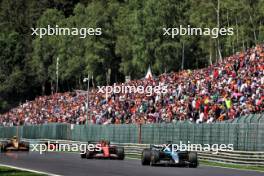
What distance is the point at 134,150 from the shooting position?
132ft

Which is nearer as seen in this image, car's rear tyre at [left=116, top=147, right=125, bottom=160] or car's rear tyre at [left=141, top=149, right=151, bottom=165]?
car's rear tyre at [left=141, top=149, right=151, bottom=165]

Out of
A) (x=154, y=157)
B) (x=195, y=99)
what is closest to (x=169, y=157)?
(x=154, y=157)

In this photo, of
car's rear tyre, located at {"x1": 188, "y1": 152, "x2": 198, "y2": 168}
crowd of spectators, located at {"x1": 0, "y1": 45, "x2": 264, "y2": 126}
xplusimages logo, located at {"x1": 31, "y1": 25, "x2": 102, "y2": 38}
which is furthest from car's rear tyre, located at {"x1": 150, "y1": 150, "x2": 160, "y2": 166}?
xplusimages logo, located at {"x1": 31, "y1": 25, "x2": 102, "y2": 38}

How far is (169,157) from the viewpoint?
2798cm

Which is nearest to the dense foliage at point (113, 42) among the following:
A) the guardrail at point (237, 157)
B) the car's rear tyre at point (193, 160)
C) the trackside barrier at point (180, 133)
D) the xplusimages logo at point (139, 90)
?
the xplusimages logo at point (139, 90)

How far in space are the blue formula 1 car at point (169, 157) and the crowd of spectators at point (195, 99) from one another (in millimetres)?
4299

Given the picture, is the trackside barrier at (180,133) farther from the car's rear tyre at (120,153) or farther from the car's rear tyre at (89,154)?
the car's rear tyre at (89,154)

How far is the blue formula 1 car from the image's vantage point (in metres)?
27.8

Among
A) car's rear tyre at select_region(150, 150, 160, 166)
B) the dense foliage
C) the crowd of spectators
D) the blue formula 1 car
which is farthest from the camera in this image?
the dense foliage

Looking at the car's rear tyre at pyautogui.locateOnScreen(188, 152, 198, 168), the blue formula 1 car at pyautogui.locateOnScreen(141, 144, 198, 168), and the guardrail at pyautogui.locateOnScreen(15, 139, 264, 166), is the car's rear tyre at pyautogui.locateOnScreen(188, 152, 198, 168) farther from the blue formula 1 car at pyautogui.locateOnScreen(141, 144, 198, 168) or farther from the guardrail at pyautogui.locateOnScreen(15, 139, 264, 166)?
the guardrail at pyautogui.locateOnScreen(15, 139, 264, 166)

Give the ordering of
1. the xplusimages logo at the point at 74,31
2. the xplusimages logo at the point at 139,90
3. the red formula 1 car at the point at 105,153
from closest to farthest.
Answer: the red formula 1 car at the point at 105,153 < the xplusimages logo at the point at 139,90 < the xplusimages logo at the point at 74,31

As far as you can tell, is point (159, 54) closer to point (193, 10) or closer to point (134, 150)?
point (193, 10)

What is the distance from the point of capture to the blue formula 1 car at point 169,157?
2777cm

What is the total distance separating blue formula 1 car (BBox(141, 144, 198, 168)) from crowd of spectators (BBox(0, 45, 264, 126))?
169 inches
